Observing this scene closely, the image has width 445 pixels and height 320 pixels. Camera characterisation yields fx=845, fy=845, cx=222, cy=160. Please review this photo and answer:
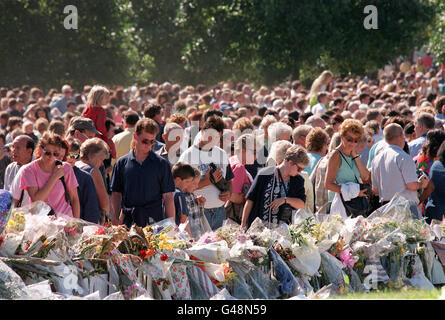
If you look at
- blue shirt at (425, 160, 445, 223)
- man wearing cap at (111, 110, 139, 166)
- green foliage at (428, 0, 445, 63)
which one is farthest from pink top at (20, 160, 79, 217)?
green foliage at (428, 0, 445, 63)

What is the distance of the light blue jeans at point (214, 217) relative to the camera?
8906 mm

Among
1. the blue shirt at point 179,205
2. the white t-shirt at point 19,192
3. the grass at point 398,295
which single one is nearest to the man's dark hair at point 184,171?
the blue shirt at point 179,205

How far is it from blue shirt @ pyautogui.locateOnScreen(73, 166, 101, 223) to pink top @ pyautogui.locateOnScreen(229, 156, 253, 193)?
1991 mm

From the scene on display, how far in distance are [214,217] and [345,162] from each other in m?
1.49

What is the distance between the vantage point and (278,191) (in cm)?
795

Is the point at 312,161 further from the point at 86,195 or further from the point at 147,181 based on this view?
the point at 86,195

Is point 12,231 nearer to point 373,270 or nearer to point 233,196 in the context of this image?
point 373,270

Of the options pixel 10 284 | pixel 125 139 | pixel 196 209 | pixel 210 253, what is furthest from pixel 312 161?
pixel 10 284

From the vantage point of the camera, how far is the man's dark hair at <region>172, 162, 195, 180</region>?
26.9ft

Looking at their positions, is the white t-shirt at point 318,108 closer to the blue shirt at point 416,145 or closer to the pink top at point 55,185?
the blue shirt at point 416,145

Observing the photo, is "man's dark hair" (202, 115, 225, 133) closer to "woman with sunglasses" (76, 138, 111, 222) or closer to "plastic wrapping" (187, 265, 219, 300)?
"woman with sunglasses" (76, 138, 111, 222)

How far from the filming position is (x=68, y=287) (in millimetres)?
5438

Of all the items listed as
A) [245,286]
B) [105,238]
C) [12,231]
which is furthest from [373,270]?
[12,231]
